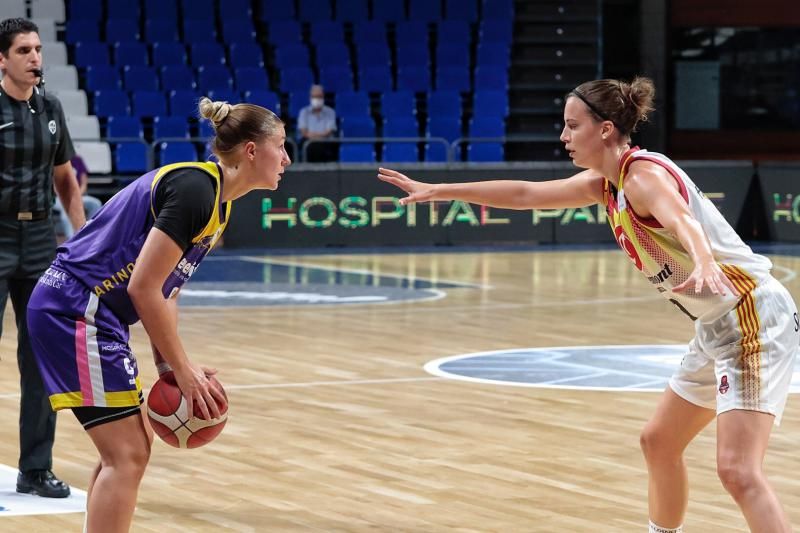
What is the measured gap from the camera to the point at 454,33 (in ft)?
74.8

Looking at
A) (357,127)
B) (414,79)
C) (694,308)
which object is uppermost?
(414,79)

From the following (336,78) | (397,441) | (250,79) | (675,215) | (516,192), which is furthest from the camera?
(336,78)

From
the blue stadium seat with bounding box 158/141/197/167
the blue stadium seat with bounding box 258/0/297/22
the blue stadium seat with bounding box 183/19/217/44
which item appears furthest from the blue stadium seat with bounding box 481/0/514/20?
the blue stadium seat with bounding box 158/141/197/167

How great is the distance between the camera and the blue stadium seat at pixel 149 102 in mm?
20797

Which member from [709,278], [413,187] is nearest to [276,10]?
[413,187]

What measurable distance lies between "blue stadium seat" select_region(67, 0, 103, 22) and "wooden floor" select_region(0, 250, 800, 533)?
10.3m

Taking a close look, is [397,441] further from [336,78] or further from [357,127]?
[336,78]

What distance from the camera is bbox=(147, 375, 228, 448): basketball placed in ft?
15.0

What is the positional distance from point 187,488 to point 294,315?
639 cm

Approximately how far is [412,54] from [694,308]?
59.8ft

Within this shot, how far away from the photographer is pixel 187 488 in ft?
20.7

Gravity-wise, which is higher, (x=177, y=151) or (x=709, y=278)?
(x=709, y=278)

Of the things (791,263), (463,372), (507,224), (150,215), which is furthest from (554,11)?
(150,215)

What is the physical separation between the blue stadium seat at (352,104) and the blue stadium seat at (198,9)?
2.45 m
